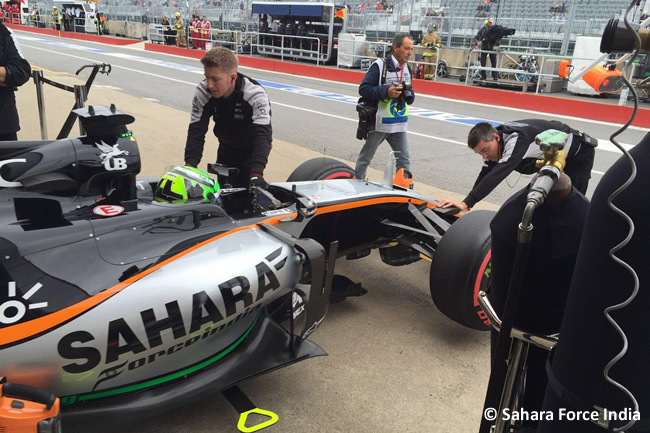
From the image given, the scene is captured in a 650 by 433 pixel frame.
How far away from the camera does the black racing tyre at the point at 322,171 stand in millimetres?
4488

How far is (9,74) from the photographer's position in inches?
170

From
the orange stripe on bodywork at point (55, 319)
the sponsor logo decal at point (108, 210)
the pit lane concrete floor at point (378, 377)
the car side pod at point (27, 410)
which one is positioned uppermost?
the sponsor logo decal at point (108, 210)

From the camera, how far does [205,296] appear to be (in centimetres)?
248

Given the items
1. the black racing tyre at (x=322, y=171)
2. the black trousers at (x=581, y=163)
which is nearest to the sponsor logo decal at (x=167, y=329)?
the black racing tyre at (x=322, y=171)

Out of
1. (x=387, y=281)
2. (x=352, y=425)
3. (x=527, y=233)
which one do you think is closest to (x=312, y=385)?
(x=352, y=425)

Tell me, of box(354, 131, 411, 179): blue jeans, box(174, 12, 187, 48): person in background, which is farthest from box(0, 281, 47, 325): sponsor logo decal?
box(174, 12, 187, 48): person in background

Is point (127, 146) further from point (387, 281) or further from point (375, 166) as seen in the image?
point (375, 166)

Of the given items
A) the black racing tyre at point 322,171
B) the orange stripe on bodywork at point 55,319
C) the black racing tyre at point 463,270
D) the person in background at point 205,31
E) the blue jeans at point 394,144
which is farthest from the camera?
the person in background at point 205,31

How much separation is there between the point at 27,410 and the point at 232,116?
271cm

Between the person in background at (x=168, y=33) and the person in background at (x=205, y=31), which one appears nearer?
the person in background at (x=205, y=31)

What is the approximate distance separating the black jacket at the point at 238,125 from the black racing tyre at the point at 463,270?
4.58 feet

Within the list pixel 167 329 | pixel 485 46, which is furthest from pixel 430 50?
pixel 167 329

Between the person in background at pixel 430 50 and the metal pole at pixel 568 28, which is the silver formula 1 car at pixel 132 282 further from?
the person in background at pixel 430 50

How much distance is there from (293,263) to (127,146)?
107cm
